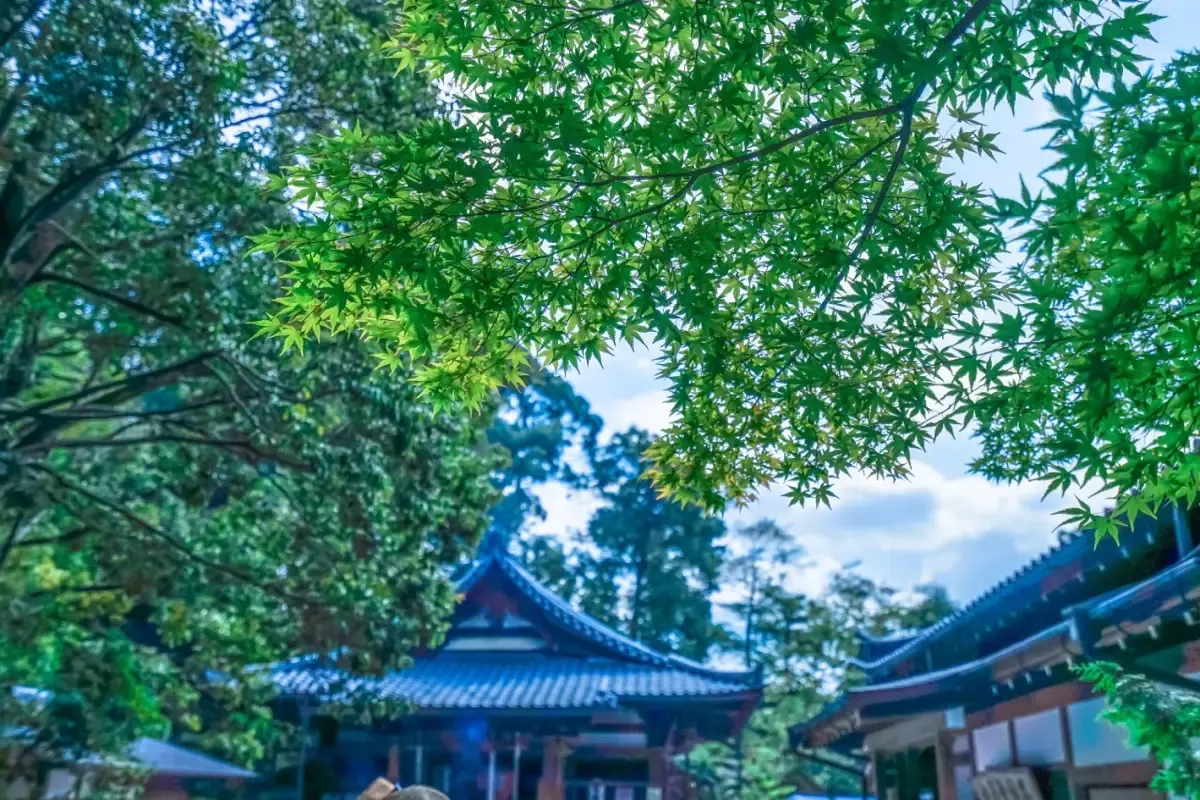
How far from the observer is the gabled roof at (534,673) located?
53.4 feet

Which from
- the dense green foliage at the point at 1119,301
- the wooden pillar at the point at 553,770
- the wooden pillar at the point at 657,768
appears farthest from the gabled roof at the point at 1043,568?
the wooden pillar at the point at 553,770

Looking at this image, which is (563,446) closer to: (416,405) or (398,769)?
(398,769)

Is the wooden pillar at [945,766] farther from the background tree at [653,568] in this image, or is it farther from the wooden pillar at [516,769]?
the background tree at [653,568]

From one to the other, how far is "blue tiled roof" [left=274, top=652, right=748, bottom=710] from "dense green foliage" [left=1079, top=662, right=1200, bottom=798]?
11.7 meters

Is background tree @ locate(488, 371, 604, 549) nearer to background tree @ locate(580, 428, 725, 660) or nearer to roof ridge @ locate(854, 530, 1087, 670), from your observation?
background tree @ locate(580, 428, 725, 660)

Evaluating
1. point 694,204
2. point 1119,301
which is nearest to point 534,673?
point 694,204

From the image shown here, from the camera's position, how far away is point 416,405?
8.99 m

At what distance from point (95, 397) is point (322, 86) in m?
4.78

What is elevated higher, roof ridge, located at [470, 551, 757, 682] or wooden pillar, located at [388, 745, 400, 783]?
roof ridge, located at [470, 551, 757, 682]

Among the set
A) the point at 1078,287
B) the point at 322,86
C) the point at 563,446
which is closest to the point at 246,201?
the point at 322,86

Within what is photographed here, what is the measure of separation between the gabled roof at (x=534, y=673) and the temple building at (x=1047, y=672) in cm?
318

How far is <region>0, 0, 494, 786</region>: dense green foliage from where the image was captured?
751 cm

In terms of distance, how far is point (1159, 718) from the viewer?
473 cm

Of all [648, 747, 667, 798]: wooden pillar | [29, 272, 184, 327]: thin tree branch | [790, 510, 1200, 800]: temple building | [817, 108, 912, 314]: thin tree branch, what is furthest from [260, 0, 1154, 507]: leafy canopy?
[648, 747, 667, 798]: wooden pillar
